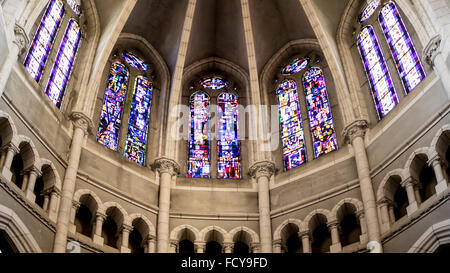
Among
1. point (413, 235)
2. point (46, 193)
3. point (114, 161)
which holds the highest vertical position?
point (114, 161)

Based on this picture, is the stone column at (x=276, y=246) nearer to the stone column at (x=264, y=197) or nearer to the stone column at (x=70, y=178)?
the stone column at (x=264, y=197)

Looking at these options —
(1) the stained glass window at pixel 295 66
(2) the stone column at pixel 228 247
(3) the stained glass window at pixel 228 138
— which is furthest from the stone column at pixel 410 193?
(1) the stained glass window at pixel 295 66

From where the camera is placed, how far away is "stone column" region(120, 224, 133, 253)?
16.8m

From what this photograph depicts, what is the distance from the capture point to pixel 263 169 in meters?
19.1

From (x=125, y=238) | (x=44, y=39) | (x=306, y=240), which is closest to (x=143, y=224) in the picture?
(x=125, y=238)

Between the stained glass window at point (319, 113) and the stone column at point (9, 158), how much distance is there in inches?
359

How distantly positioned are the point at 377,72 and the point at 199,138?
6.31 meters

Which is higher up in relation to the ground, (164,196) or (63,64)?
(63,64)

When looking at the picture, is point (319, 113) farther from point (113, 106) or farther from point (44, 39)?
point (44, 39)

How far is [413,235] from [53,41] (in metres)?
11.5
